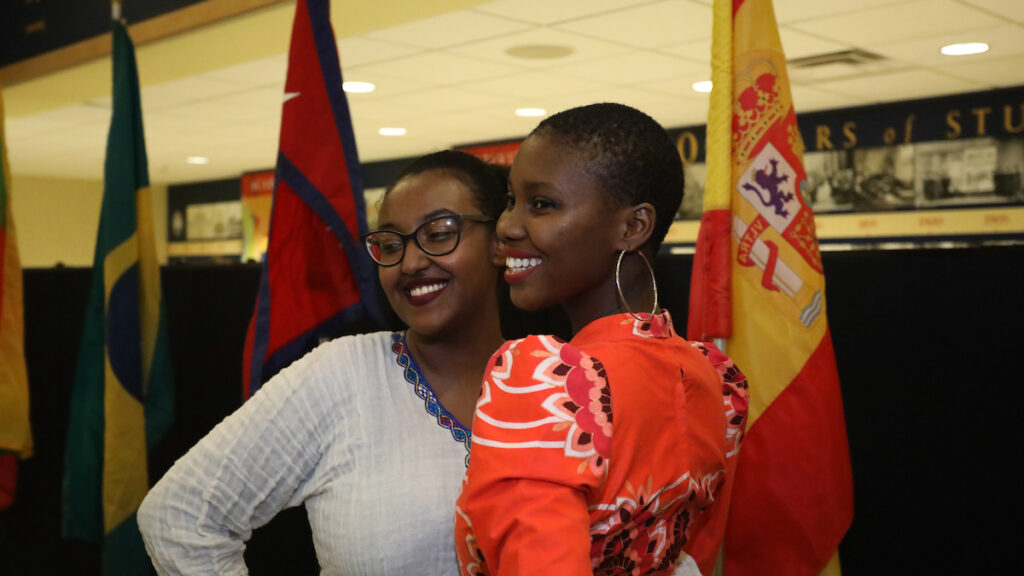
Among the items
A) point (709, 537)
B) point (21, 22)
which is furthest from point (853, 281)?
point (21, 22)

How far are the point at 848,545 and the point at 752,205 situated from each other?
0.76 metres

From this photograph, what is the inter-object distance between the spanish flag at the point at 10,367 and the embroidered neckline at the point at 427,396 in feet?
6.58

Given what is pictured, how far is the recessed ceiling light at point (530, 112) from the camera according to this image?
6.89m

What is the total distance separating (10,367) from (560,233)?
8.32 feet

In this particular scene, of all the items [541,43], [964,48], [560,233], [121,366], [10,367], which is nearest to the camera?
[560,233]

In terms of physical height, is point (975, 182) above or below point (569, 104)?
below

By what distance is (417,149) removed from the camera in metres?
9.38

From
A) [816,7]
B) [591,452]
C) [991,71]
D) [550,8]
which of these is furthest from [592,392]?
[991,71]

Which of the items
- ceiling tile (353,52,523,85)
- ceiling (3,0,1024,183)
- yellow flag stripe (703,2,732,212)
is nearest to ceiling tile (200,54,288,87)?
ceiling (3,0,1024,183)

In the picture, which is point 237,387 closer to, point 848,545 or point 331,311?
point 331,311

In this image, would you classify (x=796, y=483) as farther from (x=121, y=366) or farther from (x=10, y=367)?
(x=10, y=367)

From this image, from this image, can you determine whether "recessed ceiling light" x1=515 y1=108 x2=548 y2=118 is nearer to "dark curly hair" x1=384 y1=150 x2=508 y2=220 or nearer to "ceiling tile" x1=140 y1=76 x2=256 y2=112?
"ceiling tile" x1=140 y1=76 x2=256 y2=112

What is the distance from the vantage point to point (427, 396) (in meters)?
1.33

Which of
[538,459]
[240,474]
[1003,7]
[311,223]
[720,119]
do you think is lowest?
[240,474]
